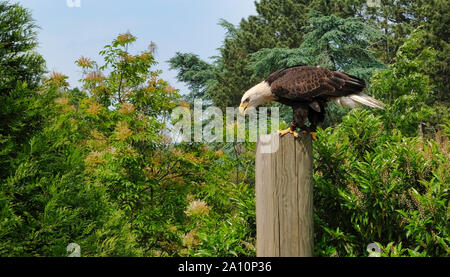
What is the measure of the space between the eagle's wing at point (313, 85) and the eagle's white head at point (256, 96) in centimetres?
7

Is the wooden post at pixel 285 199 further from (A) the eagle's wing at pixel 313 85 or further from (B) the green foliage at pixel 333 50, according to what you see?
Result: (B) the green foliage at pixel 333 50

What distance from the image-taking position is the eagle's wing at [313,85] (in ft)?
9.58

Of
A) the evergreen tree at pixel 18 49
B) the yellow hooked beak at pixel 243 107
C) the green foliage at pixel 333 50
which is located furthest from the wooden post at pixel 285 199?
the green foliage at pixel 333 50

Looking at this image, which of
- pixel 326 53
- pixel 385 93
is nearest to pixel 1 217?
pixel 385 93

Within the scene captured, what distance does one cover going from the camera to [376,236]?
2924 millimetres

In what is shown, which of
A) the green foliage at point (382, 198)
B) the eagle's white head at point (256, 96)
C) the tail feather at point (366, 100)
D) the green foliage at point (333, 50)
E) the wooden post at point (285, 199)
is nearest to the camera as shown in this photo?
the wooden post at point (285, 199)

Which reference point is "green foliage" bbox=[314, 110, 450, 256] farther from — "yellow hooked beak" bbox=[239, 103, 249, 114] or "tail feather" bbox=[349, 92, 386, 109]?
"yellow hooked beak" bbox=[239, 103, 249, 114]

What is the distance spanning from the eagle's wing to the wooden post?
547 mm

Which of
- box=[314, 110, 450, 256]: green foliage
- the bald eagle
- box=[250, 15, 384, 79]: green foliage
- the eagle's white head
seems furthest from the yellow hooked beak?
box=[250, 15, 384, 79]: green foliage

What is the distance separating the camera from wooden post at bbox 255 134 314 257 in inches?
95.6
